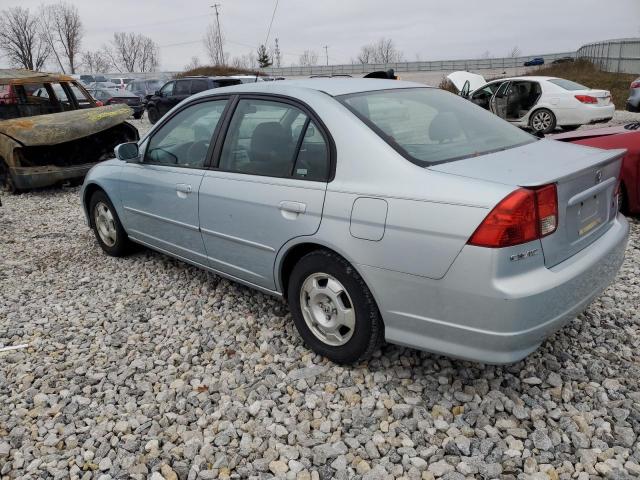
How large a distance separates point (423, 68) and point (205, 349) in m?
57.3

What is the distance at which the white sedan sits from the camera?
12.1 m

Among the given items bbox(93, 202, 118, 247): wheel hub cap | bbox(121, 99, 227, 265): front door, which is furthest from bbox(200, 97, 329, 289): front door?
bbox(93, 202, 118, 247): wheel hub cap

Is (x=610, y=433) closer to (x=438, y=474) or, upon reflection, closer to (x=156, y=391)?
(x=438, y=474)

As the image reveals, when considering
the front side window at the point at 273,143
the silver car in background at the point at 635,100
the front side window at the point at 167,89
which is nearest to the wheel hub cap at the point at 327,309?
the front side window at the point at 273,143

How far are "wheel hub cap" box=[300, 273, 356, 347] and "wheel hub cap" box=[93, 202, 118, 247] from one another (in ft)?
8.75

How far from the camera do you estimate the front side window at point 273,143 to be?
290cm

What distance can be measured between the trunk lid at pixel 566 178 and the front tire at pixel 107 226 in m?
3.38

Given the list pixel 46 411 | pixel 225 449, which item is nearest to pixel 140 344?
pixel 46 411

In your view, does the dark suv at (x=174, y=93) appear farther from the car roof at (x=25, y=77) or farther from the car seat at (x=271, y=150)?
the car seat at (x=271, y=150)

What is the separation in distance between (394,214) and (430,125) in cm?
87

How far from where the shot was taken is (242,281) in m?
3.49

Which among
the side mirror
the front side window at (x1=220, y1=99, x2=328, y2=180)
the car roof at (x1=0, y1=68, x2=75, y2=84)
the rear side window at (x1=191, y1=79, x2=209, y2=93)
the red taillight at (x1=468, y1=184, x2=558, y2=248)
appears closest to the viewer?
the red taillight at (x1=468, y1=184, x2=558, y2=248)

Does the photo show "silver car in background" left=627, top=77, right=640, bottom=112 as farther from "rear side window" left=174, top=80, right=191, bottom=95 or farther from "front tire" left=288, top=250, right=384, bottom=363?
"front tire" left=288, top=250, right=384, bottom=363

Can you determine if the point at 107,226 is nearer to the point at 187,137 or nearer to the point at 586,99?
the point at 187,137
